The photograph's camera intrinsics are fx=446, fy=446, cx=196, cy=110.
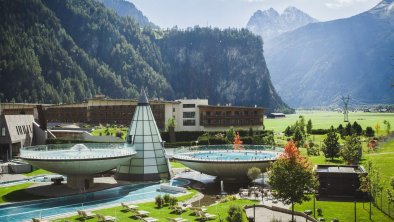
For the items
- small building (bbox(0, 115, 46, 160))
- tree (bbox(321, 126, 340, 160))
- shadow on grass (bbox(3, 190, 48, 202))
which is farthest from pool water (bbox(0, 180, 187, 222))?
tree (bbox(321, 126, 340, 160))

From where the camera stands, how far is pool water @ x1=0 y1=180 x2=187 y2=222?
41.8m

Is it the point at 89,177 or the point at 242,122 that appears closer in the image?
the point at 89,177

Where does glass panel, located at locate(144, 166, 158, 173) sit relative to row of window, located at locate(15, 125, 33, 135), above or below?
below

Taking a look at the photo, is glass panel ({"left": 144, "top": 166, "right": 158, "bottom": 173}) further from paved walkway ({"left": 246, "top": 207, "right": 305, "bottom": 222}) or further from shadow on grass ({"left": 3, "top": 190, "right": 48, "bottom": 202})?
paved walkway ({"left": 246, "top": 207, "right": 305, "bottom": 222})

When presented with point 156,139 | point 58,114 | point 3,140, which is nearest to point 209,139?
point 156,139

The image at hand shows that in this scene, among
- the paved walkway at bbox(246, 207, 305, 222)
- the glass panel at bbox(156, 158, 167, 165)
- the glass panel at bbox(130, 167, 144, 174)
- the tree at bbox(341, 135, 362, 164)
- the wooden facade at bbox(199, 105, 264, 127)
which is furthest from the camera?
the wooden facade at bbox(199, 105, 264, 127)

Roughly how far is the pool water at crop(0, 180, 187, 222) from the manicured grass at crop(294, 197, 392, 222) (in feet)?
57.6

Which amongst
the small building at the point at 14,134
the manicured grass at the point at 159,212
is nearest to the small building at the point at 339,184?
the manicured grass at the point at 159,212

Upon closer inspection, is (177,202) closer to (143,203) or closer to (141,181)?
(143,203)

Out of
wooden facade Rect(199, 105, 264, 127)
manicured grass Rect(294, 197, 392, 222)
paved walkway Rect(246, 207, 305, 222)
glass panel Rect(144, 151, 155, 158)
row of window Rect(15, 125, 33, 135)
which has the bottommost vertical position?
paved walkway Rect(246, 207, 305, 222)

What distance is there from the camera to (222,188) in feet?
177

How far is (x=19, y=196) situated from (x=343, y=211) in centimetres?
3417

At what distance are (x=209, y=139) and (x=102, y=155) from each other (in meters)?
44.1

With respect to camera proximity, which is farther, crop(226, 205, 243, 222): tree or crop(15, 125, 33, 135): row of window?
crop(15, 125, 33, 135): row of window
